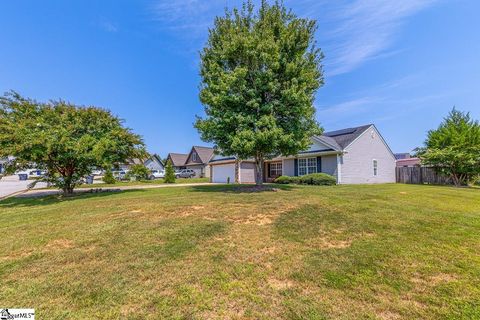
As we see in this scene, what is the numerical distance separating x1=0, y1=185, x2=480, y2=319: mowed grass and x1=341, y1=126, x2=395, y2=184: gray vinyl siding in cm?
1492

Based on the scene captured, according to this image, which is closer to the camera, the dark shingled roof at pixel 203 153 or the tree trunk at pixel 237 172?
the tree trunk at pixel 237 172

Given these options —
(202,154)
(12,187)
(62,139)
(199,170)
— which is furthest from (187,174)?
(62,139)

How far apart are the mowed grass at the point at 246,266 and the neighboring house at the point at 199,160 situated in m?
36.3

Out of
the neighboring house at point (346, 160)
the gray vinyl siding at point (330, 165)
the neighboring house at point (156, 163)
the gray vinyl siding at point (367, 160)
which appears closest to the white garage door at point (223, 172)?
the neighboring house at point (346, 160)

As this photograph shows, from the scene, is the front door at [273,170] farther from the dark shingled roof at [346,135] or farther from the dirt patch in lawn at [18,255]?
the dirt patch in lawn at [18,255]

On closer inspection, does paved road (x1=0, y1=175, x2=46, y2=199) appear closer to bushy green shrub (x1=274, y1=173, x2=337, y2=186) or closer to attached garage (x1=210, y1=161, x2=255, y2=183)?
attached garage (x1=210, y1=161, x2=255, y2=183)

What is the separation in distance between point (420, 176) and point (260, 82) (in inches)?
820

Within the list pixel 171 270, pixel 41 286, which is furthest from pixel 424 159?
pixel 41 286

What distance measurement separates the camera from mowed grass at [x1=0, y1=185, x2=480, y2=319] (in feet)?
10.7

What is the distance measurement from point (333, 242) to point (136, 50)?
54.7 ft

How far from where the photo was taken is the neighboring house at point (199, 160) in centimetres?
4381

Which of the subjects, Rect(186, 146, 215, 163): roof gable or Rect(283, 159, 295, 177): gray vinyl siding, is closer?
Rect(283, 159, 295, 177): gray vinyl siding

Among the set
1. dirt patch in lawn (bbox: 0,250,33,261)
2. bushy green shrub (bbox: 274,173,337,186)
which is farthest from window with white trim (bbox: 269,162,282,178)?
dirt patch in lawn (bbox: 0,250,33,261)

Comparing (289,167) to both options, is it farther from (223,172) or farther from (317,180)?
(223,172)
